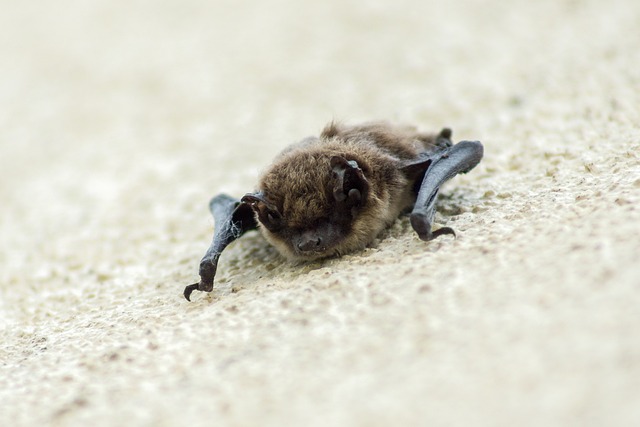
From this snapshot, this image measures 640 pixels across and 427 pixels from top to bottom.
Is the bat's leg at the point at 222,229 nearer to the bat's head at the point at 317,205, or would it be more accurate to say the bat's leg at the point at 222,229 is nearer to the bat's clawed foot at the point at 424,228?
the bat's head at the point at 317,205

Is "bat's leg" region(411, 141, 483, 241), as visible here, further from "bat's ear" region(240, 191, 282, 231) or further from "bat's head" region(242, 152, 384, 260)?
"bat's ear" region(240, 191, 282, 231)

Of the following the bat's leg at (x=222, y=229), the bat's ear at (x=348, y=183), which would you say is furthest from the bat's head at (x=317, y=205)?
the bat's leg at (x=222, y=229)

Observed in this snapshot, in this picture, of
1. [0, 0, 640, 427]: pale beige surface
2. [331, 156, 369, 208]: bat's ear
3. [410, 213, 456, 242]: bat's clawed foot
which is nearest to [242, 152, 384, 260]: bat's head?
[331, 156, 369, 208]: bat's ear

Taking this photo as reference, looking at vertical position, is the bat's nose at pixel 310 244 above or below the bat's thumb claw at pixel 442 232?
above

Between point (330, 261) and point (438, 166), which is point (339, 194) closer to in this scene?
point (330, 261)

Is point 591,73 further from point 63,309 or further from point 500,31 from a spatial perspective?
point 63,309

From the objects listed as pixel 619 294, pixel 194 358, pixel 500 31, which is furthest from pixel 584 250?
pixel 500 31
